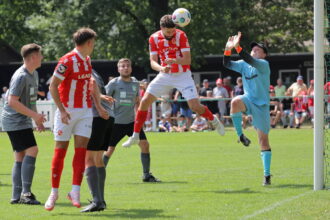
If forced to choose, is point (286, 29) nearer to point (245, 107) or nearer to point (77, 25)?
point (77, 25)

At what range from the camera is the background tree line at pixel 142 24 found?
41.4 meters

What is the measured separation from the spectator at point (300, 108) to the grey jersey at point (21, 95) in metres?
21.3

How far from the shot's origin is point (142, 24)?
4194 cm

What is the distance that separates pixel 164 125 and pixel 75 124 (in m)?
21.7

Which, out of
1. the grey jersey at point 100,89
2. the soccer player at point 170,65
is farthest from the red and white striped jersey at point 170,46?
the grey jersey at point 100,89

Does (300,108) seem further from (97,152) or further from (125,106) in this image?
(97,152)

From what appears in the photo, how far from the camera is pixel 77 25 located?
41.7 m

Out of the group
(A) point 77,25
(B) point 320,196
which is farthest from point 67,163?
(A) point 77,25

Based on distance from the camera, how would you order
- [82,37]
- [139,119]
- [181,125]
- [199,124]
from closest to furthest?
[82,37] < [139,119] < [199,124] < [181,125]

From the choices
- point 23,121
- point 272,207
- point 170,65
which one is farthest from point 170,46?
point 272,207

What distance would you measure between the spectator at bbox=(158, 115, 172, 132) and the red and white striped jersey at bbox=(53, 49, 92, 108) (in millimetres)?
21566

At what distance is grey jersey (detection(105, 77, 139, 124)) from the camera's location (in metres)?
13.0

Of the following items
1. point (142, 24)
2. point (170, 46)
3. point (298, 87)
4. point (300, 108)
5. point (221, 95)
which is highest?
point (142, 24)

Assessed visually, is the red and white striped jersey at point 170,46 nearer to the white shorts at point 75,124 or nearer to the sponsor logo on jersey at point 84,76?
the sponsor logo on jersey at point 84,76
